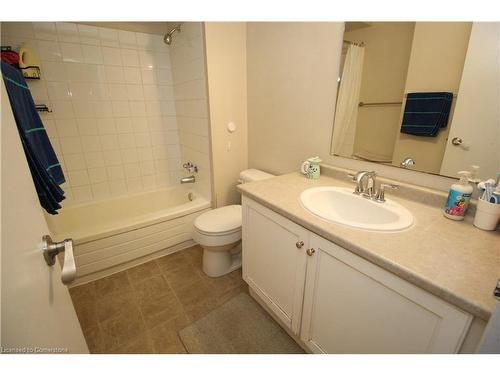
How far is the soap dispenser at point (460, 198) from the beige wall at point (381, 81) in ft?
1.13

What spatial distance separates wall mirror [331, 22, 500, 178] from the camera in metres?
0.89

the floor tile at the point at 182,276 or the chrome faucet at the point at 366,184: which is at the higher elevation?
the chrome faucet at the point at 366,184

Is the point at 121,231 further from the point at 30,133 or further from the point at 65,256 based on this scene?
the point at 65,256

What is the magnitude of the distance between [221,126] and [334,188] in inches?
45.8

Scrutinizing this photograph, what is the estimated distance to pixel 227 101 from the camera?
196 cm

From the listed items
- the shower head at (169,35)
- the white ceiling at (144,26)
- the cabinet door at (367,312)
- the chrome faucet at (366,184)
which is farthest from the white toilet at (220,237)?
the white ceiling at (144,26)

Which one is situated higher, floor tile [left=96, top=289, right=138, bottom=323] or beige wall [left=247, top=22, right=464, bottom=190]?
beige wall [left=247, top=22, right=464, bottom=190]

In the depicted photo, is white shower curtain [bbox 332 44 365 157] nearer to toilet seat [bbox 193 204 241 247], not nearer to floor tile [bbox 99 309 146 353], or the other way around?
toilet seat [bbox 193 204 241 247]

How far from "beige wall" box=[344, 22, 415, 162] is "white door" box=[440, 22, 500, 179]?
0.24 metres

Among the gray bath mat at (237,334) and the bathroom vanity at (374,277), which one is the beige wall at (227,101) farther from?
the gray bath mat at (237,334)

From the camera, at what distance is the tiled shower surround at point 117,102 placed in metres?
1.91

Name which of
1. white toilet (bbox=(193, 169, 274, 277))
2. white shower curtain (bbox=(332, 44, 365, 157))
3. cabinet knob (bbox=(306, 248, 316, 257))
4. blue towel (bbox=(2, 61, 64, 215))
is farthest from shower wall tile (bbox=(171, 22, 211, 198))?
cabinet knob (bbox=(306, 248, 316, 257))

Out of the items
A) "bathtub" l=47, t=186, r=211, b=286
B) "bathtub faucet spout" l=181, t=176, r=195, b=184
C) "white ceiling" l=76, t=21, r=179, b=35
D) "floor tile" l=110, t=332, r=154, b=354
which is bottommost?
"floor tile" l=110, t=332, r=154, b=354
